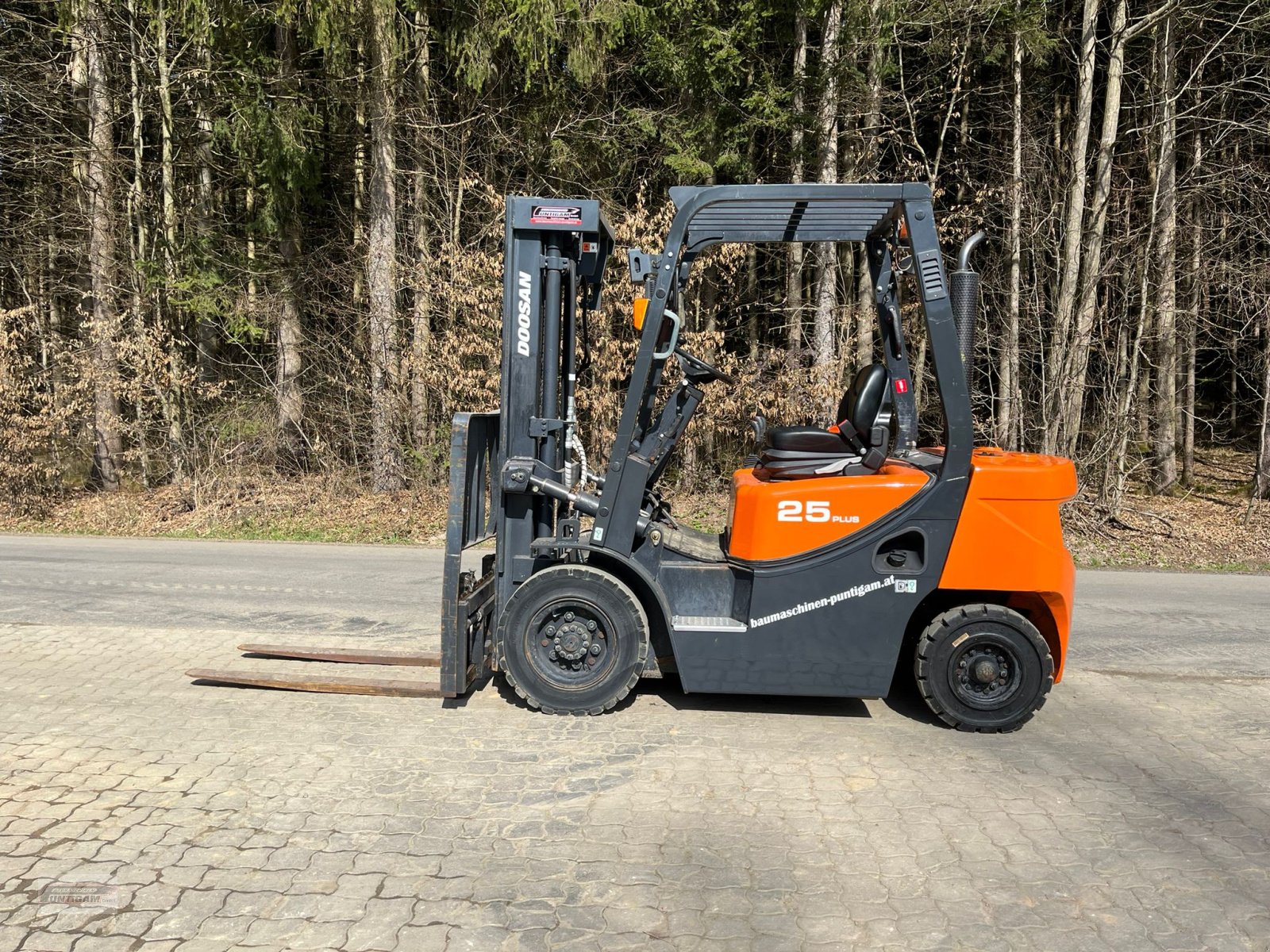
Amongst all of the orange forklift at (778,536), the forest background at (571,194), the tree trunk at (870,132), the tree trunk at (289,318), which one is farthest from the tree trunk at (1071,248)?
the tree trunk at (289,318)

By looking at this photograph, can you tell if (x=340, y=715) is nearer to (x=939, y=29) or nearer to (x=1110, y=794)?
(x=1110, y=794)

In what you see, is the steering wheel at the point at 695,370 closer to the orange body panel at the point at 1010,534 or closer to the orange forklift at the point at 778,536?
the orange forklift at the point at 778,536

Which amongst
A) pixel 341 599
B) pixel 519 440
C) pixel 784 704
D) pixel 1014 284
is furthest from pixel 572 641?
pixel 1014 284

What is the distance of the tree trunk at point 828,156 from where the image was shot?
47.7 feet

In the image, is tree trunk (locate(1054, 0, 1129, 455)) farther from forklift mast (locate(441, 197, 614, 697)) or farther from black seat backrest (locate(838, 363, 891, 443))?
forklift mast (locate(441, 197, 614, 697))

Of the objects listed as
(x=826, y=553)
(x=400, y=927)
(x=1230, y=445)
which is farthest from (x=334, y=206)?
(x=1230, y=445)

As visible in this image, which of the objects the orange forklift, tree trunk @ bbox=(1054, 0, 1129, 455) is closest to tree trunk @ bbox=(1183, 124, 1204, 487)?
tree trunk @ bbox=(1054, 0, 1129, 455)

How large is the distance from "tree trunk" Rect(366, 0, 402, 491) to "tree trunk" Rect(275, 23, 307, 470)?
1.69 metres

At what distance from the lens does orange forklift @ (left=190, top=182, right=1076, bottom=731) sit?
492 cm

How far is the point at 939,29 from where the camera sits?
49.4 feet

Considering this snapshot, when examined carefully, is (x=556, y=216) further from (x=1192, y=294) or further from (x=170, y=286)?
(x=1192, y=294)

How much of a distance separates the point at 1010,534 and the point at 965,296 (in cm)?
134

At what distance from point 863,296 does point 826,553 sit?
Answer: 11.7 metres

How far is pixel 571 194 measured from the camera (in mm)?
16859
